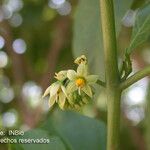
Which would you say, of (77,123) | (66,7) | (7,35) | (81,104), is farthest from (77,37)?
(66,7)

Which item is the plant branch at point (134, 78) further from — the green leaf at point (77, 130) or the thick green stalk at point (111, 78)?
the green leaf at point (77, 130)

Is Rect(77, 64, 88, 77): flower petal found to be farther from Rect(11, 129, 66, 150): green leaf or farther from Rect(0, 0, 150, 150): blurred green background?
Rect(0, 0, 150, 150): blurred green background

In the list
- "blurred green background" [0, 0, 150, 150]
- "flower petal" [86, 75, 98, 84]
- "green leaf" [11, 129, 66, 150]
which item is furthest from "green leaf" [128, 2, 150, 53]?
"blurred green background" [0, 0, 150, 150]

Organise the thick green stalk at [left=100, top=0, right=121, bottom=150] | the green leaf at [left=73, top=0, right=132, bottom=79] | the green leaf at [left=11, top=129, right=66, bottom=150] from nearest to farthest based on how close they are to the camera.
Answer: the thick green stalk at [left=100, top=0, right=121, bottom=150], the green leaf at [left=11, top=129, right=66, bottom=150], the green leaf at [left=73, top=0, right=132, bottom=79]

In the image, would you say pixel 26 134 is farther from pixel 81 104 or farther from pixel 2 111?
pixel 2 111

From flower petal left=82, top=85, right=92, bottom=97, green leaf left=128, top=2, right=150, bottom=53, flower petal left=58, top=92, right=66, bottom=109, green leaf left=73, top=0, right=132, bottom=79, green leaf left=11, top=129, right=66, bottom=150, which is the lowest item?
green leaf left=11, top=129, right=66, bottom=150

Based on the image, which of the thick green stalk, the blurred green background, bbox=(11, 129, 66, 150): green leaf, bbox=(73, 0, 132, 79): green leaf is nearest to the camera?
the thick green stalk

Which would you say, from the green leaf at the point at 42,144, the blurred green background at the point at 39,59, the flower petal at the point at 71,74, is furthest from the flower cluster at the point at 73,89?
the blurred green background at the point at 39,59
